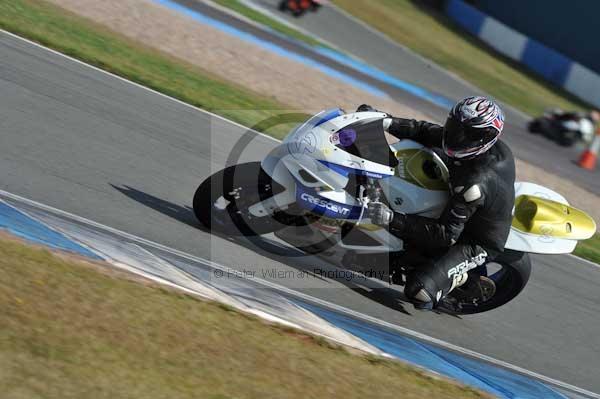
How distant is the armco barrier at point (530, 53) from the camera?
Result: 29250 mm

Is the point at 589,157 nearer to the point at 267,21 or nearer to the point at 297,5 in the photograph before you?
the point at 267,21

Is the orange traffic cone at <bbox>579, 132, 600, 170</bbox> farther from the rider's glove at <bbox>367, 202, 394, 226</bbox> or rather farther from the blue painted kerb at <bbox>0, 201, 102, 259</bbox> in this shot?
the blue painted kerb at <bbox>0, 201, 102, 259</bbox>

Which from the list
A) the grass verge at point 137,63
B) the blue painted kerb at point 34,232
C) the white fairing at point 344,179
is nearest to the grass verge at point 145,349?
the blue painted kerb at point 34,232

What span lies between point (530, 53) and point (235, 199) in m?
27.6

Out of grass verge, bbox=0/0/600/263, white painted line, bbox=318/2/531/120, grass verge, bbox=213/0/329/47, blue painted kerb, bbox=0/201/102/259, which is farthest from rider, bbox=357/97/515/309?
white painted line, bbox=318/2/531/120

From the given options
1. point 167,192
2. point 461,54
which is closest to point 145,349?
point 167,192

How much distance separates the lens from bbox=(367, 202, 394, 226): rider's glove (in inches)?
229

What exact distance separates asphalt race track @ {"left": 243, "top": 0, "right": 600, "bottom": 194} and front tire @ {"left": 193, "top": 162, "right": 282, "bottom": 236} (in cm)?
1059

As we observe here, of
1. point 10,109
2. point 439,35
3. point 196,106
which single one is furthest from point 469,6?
point 10,109

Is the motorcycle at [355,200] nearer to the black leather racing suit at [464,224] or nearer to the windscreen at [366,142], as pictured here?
the windscreen at [366,142]

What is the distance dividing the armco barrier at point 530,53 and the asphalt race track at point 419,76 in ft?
26.3

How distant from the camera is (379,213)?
5.82 metres

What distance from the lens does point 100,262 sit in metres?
5.21

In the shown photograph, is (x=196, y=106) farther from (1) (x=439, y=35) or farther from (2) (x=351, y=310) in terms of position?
(1) (x=439, y=35)
